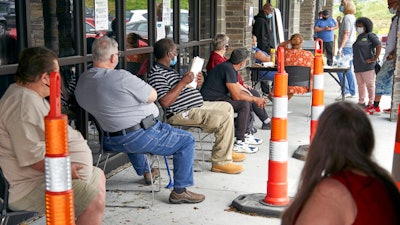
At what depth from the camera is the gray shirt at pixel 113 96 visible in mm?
4445

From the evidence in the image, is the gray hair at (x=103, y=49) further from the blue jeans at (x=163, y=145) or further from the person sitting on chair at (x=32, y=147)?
the person sitting on chair at (x=32, y=147)

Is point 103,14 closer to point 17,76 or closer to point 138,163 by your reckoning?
point 138,163

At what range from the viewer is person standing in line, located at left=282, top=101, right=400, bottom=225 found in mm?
2055

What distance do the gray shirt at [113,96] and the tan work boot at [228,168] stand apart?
1525 millimetres

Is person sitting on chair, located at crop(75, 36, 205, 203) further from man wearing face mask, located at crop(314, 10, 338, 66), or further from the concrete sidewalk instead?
man wearing face mask, located at crop(314, 10, 338, 66)

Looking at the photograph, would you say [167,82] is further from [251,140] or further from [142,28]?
[251,140]

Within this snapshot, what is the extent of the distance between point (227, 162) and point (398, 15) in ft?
14.0

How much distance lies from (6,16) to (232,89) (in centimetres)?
288

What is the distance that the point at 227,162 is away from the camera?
5.95 metres

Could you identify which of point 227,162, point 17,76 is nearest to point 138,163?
point 227,162

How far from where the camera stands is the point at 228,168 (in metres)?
5.93

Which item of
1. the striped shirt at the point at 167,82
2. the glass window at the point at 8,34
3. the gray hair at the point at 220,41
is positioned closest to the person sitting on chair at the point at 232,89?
the gray hair at the point at 220,41

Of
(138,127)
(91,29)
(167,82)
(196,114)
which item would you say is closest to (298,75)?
(196,114)

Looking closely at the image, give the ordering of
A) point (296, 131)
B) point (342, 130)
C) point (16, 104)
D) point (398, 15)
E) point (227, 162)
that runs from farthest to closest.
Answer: point (398, 15)
point (296, 131)
point (227, 162)
point (16, 104)
point (342, 130)
